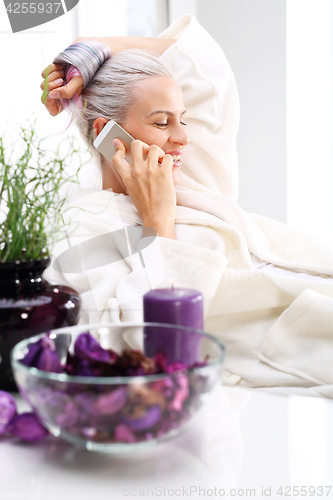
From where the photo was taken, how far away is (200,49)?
5.38 feet

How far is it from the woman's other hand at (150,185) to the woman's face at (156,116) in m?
0.13

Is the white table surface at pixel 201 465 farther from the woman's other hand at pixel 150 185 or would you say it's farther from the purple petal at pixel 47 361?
the woman's other hand at pixel 150 185

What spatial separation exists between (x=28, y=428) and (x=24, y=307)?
0.51 feet

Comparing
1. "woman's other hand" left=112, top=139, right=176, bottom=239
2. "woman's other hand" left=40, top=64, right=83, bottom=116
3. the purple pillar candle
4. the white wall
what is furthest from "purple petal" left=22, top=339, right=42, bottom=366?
the white wall

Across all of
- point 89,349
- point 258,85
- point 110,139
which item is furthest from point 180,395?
point 258,85

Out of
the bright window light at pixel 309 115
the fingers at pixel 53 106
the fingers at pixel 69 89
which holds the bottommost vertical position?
the bright window light at pixel 309 115

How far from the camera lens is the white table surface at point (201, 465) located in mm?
443

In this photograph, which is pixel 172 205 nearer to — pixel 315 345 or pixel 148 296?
pixel 315 345

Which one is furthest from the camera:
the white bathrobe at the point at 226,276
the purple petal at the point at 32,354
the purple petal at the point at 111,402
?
the white bathrobe at the point at 226,276

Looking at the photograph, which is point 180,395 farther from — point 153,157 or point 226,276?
point 153,157

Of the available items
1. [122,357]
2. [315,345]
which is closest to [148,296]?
[122,357]

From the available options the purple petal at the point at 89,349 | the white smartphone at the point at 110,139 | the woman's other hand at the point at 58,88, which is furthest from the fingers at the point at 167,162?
the purple petal at the point at 89,349

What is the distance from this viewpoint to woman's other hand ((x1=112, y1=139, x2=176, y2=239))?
126cm

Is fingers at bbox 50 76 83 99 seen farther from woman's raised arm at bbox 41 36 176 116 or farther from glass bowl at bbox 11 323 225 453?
glass bowl at bbox 11 323 225 453
